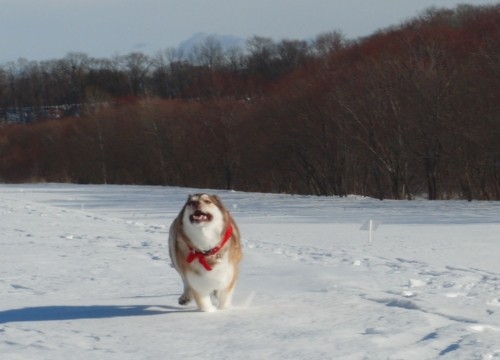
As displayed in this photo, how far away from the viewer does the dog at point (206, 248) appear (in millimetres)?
6281

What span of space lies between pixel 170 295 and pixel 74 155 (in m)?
60.0

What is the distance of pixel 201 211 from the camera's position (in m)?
6.21

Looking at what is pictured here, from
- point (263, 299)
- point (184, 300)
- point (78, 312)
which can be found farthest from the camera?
point (263, 299)

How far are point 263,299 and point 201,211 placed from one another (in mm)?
1532

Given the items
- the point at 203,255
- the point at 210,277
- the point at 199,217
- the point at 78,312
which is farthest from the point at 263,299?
the point at 78,312

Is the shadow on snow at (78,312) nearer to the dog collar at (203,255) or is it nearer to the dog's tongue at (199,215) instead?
the dog collar at (203,255)

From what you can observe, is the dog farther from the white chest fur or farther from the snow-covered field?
the snow-covered field

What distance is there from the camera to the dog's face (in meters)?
6.21

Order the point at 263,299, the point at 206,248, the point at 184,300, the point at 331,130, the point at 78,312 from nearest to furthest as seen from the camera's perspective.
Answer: the point at 206,248
the point at 78,312
the point at 184,300
the point at 263,299
the point at 331,130

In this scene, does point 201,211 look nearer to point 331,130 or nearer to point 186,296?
point 186,296

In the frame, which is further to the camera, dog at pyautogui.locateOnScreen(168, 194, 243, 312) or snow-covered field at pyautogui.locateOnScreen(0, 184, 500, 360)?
dog at pyautogui.locateOnScreen(168, 194, 243, 312)

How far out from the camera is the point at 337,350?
5.16m

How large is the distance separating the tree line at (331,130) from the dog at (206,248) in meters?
28.4

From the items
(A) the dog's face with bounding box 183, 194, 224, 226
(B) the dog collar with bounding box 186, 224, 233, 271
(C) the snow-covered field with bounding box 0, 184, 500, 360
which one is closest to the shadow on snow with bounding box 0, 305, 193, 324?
(C) the snow-covered field with bounding box 0, 184, 500, 360
